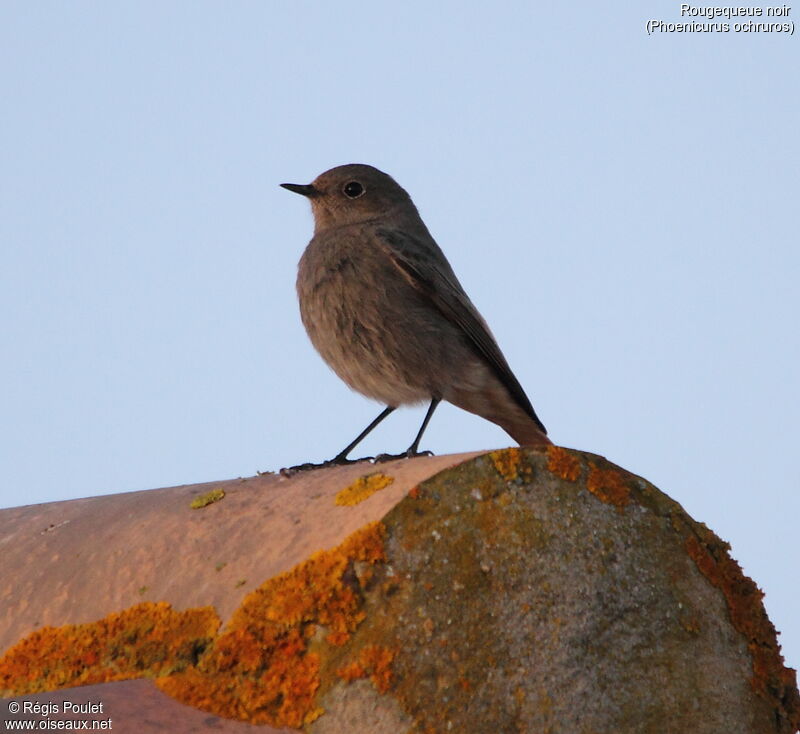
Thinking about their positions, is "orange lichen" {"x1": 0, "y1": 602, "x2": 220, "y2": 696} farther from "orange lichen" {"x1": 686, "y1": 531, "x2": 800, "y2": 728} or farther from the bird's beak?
the bird's beak

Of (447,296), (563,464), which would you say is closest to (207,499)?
(563,464)

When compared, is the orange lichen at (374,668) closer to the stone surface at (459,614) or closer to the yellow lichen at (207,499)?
the stone surface at (459,614)

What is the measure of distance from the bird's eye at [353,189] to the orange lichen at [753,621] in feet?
16.8

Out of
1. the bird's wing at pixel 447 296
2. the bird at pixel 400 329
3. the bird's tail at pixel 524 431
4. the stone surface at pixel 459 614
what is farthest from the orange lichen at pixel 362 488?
the bird's tail at pixel 524 431

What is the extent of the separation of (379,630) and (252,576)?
0.55 metres

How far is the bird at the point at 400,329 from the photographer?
7.25 meters

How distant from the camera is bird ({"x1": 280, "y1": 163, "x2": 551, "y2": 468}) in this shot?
285 inches

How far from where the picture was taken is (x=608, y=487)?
13.1 feet

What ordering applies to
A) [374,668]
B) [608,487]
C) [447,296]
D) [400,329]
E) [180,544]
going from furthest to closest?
[447,296]
[400,329]
[180,544]
[608,487]
[374,668]

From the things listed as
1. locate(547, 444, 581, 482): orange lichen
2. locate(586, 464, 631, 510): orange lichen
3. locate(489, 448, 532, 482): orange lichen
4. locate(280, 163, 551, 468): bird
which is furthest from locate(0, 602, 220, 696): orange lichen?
locate(280, 163, 551, 468): bird

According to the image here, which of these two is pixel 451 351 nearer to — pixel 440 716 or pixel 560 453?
pixel 560 453

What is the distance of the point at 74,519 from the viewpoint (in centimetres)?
505

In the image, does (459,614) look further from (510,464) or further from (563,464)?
(563,464)

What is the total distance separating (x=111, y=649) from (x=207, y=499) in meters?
0.75
